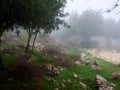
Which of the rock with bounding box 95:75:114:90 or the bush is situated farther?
the rock with bounding box 95:75:114:90

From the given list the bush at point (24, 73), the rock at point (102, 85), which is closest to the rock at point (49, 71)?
the bush at point (24, 73)

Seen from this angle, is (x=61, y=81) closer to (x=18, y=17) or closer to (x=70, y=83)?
(x=70, y=83)

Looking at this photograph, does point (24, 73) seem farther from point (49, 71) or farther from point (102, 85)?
point (102, 85)

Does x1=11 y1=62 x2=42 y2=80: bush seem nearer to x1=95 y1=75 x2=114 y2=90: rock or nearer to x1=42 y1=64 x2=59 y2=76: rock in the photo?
x1=42 y1=64 x2=59 y2=76: rock

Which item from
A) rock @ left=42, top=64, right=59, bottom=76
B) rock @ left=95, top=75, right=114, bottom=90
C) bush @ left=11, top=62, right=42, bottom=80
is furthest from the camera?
rock @ left=42, top=64, right=59, bottom=76

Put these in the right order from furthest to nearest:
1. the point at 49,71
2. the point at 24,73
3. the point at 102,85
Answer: the point at 49,71
the point at 102,85
the point at 24,73

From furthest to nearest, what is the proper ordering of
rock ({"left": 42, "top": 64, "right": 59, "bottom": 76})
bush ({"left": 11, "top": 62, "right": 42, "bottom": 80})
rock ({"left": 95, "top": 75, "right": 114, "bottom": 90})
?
rock ({"left": 42, "top": 64, "right": 59, "bottom": 76}), rock ({"left": 95, "top": 75, "right": 114, "bottom": 90}), bush ({"left": 11, "top": 62, "right": 42, "bottom": 80})

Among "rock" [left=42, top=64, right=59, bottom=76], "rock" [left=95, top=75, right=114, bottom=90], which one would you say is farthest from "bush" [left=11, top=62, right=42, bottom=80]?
"rock" [left=95, top=75, right=114, bottom=90]

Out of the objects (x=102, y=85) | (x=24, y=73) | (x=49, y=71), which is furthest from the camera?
(x=49, y=71)

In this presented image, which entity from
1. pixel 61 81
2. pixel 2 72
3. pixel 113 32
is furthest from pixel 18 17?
pixel 113 32

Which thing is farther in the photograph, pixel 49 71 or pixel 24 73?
pixel 49 71

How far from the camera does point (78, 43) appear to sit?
79.1m

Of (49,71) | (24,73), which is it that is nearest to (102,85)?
(49,71)

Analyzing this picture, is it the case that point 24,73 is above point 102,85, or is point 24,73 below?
above
